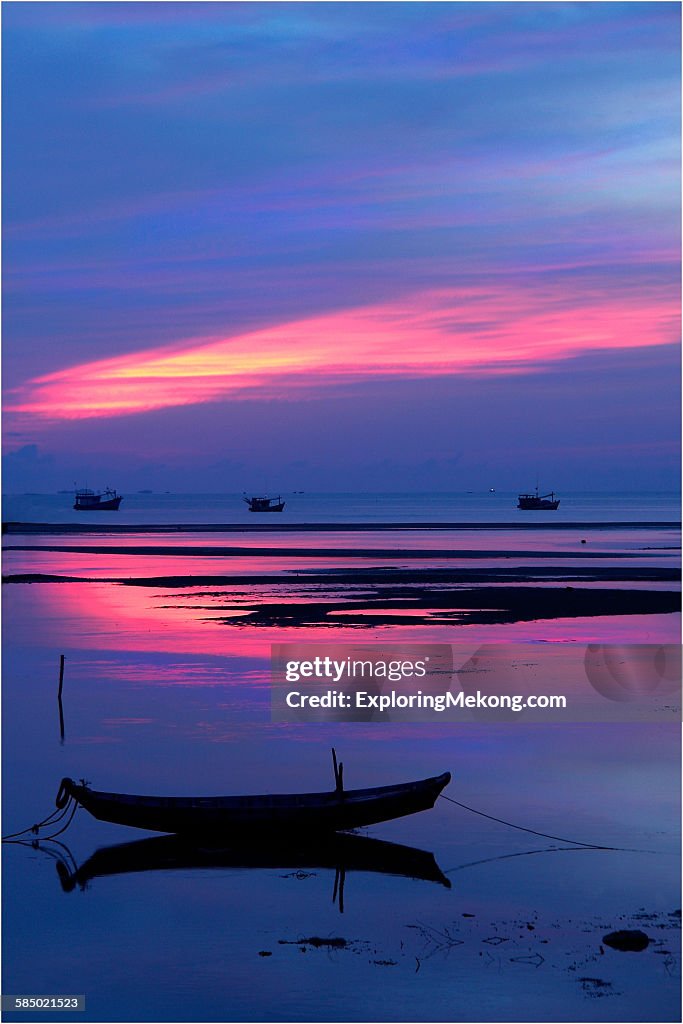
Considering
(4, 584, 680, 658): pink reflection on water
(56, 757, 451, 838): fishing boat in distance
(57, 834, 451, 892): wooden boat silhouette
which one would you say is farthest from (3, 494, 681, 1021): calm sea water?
(4, 584, 680, 658): pink reflection on water

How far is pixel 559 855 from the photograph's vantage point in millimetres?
20672

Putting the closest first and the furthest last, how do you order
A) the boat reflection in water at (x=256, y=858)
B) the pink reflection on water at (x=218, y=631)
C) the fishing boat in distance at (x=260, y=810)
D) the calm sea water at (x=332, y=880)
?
1. the calm sea water at (x=332, y=880)
2. the boat reflection in water at (x=256, y=858)
3. the fishing boat in distance at (x=260, y=810)
4. the pink reflection on water at (x=218, y=631)

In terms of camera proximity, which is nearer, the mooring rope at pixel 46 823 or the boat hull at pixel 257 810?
the boat hull at pixel 257 810

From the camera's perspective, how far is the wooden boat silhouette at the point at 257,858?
1991 cm

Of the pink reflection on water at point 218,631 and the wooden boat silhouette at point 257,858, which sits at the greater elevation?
the pink reflection on water at point 218,631

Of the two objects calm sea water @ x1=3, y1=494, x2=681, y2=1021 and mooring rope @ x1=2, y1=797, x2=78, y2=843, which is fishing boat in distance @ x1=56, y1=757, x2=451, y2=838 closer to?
calm sea water @ x1=3, y1=494, x2=681, y2=1021

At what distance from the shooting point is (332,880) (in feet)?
63.5

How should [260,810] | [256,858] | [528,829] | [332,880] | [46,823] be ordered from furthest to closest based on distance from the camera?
[46,823]
[528,829]
[256,858]
[260,810]
[332,880]

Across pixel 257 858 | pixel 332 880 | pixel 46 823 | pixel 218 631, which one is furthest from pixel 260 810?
pixel 218 631

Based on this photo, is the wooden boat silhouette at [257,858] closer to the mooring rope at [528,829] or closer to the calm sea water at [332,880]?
the calm sea water at [332,880]

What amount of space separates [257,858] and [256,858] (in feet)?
0.06

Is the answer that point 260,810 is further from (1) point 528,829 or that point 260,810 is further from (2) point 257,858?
(1) point 528,829

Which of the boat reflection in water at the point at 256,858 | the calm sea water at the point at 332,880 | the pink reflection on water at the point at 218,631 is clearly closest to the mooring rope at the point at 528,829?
the calm sea water at the point at 332,880

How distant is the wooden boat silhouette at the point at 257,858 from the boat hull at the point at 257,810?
312mm
